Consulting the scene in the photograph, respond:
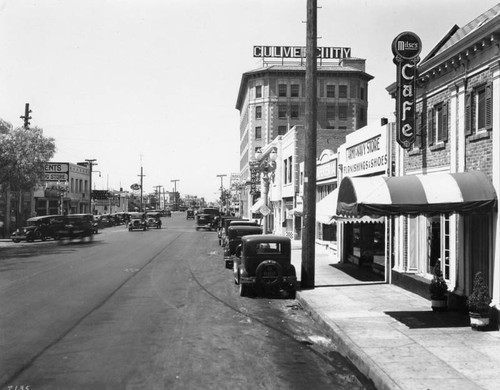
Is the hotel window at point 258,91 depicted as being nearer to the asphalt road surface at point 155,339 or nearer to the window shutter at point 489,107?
the asphalt road surface at point 155,339

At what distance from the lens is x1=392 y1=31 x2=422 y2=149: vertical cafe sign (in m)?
13.1

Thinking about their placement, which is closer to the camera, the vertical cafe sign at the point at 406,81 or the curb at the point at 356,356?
the curb at the point at 356,356

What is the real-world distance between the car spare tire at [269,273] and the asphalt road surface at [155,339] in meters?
0.52

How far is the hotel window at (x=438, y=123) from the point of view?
12555mm

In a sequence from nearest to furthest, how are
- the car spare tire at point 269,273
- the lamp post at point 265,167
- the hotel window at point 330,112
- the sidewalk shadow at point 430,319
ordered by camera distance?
the sidewalk shadow at point 430,319 < the car spare tire at point 269,273 < the lamp post at point 265,167 < the hotel window at point 330,112

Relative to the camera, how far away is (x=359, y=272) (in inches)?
766

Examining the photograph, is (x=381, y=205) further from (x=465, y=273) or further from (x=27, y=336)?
(x=27, y=336)

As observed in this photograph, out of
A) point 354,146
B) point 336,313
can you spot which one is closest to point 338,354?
point 336,313

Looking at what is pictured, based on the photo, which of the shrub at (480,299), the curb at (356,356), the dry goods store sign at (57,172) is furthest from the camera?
the dry goods store sign at (57,172)

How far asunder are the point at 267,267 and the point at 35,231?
3022 centimetres

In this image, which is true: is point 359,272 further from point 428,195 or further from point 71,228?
point 71,228

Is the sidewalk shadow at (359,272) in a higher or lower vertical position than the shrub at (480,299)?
lower

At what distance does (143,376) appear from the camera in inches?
273

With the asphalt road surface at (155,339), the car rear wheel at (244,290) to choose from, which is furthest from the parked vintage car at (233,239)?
the car rear wheel at (244,290)
